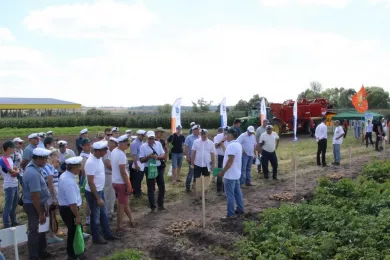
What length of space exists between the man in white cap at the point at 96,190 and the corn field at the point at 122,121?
30838 millimetres

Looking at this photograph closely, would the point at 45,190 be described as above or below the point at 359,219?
above

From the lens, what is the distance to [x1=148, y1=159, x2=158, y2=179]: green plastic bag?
7738mm

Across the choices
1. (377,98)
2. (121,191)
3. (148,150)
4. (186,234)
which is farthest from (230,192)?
(377,98)


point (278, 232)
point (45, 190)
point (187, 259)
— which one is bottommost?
point (187, 259)

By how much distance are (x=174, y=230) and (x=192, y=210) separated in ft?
5.32

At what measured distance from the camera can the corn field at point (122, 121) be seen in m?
37.7

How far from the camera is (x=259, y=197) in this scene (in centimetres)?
938

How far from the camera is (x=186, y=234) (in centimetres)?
653

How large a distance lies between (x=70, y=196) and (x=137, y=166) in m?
2.93

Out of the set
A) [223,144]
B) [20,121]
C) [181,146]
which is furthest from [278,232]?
[20,121]

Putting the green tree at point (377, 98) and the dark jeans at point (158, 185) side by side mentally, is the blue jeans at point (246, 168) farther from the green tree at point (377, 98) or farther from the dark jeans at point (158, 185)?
the green tree at point (377, 98)

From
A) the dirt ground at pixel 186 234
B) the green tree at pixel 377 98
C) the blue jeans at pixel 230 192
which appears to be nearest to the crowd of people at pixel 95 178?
the blue jeans at pixel 230 192

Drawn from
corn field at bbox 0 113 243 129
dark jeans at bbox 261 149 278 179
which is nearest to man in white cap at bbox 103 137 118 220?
dark jeans at bbox 261 149 278 179

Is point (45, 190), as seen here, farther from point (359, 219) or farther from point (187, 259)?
point (359, 219)
